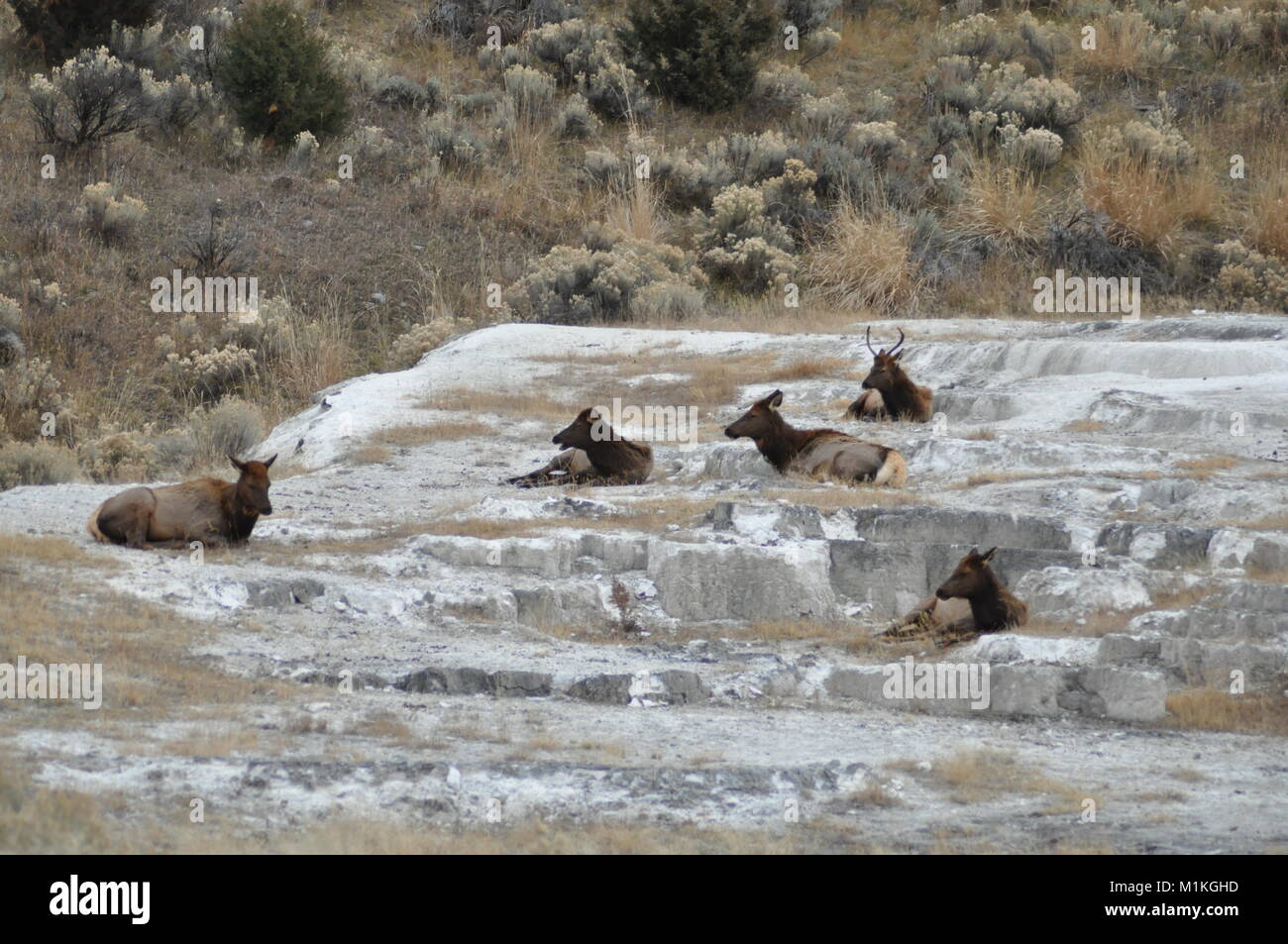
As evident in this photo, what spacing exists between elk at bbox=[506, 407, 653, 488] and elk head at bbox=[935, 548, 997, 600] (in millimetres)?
5179

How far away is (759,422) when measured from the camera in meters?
15.0

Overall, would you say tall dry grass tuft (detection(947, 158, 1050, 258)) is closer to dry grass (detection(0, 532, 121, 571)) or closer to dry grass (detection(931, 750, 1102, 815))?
dry grass (detection(0, 532, 121, 571))

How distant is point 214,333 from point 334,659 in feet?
55.7

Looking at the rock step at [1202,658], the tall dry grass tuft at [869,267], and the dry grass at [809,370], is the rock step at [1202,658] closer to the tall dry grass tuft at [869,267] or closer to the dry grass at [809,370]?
the dry grass at [809,370]

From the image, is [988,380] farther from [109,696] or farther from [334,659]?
[109,696]

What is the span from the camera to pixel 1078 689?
9125 mm

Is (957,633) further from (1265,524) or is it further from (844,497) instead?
(844,497)

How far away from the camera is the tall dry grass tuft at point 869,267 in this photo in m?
25.5

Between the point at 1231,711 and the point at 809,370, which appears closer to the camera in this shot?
the point at 1231,711

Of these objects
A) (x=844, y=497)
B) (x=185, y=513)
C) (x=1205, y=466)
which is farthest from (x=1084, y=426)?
(x=185, y=513)

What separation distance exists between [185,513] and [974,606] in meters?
5.61

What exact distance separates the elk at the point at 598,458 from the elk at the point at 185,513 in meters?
3.75

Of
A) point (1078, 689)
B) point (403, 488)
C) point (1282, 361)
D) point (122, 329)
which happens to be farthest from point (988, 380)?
point (122, 329)

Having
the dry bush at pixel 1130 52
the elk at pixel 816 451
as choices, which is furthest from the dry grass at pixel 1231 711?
the dry bush at pixel 1130 52
